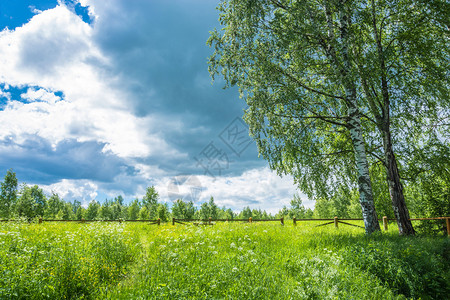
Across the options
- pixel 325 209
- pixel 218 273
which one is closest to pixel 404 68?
pixel 218 273

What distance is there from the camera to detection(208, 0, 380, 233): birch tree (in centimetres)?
927

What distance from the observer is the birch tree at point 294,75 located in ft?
30.4

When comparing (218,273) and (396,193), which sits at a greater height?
(396,193)

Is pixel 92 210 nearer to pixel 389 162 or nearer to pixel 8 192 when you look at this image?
pixel 8 192

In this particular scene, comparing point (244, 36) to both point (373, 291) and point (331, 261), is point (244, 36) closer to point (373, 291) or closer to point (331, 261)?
point (331, 261)

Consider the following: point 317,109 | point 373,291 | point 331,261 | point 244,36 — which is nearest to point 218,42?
point 244,36

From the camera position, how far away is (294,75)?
1052 cm

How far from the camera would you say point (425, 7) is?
945cm

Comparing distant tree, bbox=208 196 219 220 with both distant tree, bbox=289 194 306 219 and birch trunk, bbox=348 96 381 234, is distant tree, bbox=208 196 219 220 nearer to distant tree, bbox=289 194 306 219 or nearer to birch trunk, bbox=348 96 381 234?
distant tree, bbox=289 194 306 219

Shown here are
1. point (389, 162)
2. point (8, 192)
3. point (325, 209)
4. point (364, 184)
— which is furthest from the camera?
point (325, 209)

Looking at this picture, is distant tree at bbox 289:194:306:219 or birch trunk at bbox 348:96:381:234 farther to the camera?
distant tree at bbox 289:194:306:219

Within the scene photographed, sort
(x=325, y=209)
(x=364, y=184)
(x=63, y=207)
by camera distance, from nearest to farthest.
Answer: (x=364, y=184) → (x=325, y=209) → (x=63, y=207)

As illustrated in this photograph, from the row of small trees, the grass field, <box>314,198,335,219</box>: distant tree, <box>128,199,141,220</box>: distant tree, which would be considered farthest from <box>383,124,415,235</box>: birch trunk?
<box>128,199,141,220</box>: distant tree

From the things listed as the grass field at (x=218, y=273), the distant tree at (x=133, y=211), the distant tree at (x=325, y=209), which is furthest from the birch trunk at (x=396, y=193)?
the distant tree at (x=133, y=211)
